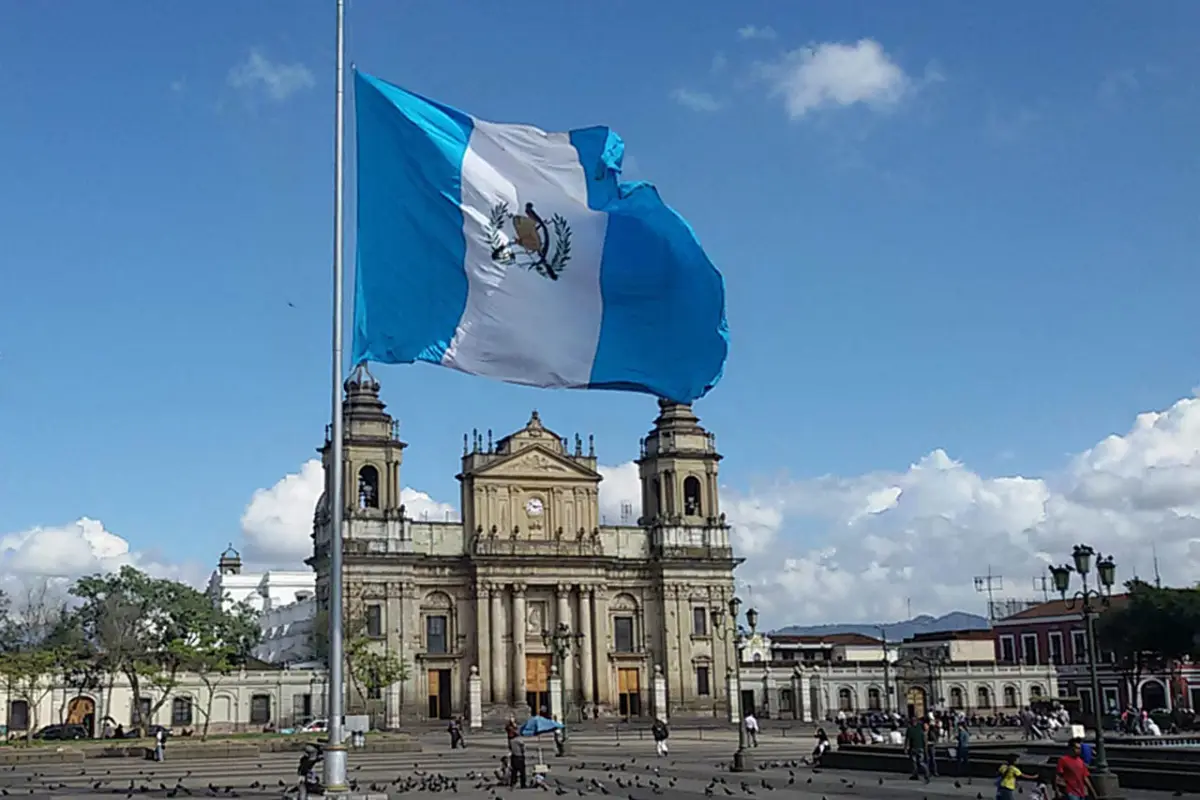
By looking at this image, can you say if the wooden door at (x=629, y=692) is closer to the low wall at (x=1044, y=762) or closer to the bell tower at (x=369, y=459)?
the bell tower at (x=369, y=459)

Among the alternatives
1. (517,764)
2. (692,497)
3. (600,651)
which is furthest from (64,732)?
(692,497)

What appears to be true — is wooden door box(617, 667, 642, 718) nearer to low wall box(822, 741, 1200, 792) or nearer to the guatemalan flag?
low wall box(822, 741, 1200, 792)

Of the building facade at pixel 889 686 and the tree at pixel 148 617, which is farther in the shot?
the building facade at pixel 889 686

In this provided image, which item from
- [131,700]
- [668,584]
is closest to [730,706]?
[668,584]

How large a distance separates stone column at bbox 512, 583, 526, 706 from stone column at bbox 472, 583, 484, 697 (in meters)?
1.35

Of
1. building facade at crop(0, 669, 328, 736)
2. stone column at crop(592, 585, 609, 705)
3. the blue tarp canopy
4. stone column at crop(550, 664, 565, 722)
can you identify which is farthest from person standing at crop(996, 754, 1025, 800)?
stone column at crop(592, 585, 609, 705)

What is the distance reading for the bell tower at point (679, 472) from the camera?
82938mm

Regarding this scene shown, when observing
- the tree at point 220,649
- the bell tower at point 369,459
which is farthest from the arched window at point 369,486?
the tree at point 220,649

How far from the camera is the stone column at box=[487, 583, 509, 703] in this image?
251ft

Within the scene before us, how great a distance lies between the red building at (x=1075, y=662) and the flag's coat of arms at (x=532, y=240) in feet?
222

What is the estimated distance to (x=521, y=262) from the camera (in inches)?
728

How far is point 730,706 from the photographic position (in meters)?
79.8

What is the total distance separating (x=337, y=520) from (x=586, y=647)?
6262 centimetres

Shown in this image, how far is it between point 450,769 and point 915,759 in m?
12.9
